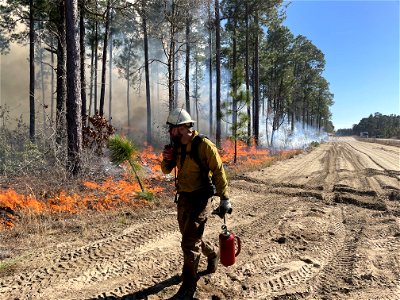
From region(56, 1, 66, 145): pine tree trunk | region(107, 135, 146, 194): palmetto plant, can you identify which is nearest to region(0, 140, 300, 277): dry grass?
region(107, 135, 146, 194): palmetto plant

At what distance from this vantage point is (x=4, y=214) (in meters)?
6.50

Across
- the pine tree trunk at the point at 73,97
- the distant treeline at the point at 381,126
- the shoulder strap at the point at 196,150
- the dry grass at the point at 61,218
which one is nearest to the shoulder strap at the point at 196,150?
the shoulder strap at the point at 196,150

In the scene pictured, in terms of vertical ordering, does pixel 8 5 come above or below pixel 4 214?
above

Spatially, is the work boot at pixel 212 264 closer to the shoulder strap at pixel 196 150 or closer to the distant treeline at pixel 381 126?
the shoulder strap at pixel 196 150

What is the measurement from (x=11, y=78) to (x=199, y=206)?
46746 millimetres

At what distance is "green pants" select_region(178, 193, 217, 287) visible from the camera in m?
3.80

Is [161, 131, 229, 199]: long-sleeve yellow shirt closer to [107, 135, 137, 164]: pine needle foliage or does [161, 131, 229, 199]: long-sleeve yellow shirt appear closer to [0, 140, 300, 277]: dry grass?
[0, 140, 300, 277]: dry grass

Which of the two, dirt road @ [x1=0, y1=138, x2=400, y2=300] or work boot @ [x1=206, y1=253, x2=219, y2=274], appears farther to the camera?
work boot @ [x1=206, y1=253, x2=219, y2=274]

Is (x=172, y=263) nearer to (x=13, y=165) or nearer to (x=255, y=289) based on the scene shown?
(x=255, y=289)

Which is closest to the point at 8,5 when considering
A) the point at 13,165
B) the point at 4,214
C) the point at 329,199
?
the point at 13,165

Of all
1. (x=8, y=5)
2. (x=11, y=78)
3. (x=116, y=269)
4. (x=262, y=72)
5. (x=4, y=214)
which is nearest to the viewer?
(x=116, y=269)

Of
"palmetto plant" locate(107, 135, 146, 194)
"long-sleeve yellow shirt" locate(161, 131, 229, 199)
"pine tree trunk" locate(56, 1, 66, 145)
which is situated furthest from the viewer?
"pine tree trunk" locate(56, 1, 66, 145)

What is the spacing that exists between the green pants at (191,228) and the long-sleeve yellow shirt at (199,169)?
0.14m

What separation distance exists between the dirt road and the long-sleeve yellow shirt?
49.2 inches
